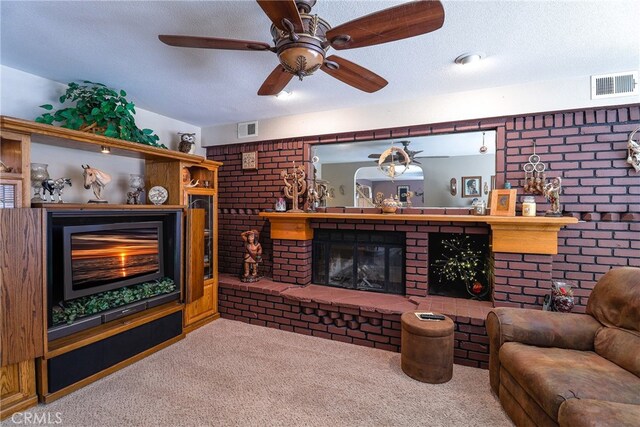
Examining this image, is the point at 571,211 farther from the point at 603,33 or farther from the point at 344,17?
the point at 344,17

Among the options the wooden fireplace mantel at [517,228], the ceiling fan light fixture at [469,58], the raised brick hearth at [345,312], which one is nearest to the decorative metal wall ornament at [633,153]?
the wooden fireplace mantel at [517,228]

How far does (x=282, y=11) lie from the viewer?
118 centimetres

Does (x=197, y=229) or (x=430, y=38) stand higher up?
(x=430, y=38)

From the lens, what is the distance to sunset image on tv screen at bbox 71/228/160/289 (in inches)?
85.9

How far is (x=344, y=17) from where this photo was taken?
1623 millimetres

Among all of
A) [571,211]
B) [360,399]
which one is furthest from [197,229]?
[571,211]

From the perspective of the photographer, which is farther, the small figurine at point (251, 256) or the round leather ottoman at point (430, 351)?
the small figurine at point (251, 256)

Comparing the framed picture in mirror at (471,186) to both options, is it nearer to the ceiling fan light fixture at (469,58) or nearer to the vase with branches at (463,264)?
the vase with branches at (463,264)

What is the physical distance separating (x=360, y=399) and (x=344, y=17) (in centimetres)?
238

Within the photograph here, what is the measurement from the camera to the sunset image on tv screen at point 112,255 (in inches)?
85.9

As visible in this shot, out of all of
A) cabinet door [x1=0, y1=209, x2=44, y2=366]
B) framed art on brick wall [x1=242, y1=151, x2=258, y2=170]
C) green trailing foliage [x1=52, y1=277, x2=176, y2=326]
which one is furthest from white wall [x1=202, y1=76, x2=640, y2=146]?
cabinet door [x1=0, y1=209, x2=44, y2=366]

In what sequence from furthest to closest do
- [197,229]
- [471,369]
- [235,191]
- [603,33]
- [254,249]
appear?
[235,191] → [254,249] → [197,229] → [471,369] → [603,33]

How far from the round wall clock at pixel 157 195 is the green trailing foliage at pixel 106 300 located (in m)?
0.76

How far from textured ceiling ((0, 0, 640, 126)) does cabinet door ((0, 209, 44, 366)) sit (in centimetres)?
115
